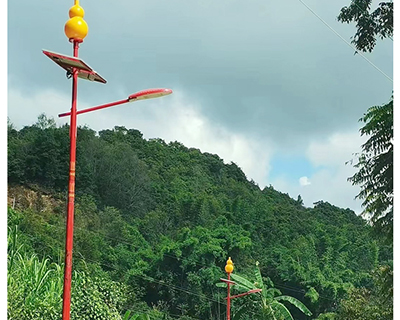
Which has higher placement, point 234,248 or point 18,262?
point 234,248

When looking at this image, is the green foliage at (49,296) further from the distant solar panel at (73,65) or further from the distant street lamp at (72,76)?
the distant solar panel at (73,65)

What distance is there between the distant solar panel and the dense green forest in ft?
59.2

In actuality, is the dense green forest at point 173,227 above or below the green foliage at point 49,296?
above

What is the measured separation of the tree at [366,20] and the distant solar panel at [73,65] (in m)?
4.02

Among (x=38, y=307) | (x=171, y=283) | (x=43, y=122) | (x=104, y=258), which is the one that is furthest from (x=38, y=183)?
(x=38, y=307)

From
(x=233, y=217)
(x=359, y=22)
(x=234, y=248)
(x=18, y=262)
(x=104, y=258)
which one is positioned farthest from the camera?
(x=233, y=217)

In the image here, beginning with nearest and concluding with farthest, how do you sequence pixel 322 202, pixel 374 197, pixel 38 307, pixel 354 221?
pixel 374 197 → pixel 38 307 → pixel 354 221 → pixel 322 202

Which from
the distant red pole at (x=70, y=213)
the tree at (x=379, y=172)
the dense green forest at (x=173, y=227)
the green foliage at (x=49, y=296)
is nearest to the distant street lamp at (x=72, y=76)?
the distant red pole at (x=70, y=213)

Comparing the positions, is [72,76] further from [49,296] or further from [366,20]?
[49,296]

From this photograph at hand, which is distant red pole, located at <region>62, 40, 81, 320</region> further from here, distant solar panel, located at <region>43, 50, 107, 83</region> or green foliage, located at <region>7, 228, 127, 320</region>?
green foliage, located at <region>7, 228, 127, 320</region>

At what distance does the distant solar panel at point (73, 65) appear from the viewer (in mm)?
3684

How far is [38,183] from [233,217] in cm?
1117

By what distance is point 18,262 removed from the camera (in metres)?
15.2

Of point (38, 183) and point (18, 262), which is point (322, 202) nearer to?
point (38, 183)
